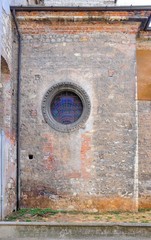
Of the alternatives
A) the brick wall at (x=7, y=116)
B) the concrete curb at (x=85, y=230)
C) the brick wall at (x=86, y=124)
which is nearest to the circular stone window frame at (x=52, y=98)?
the brick wall at (x=86, y=124)

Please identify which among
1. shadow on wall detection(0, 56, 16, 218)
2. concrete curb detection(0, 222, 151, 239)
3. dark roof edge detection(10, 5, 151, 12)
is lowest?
concrete curb detection(0, 222, 151, 239)

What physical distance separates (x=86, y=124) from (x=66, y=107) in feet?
3.03

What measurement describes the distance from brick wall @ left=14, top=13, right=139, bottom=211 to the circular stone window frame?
0.14 meters

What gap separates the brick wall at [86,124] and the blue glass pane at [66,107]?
0.47 m

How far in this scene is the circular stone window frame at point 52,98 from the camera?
421 inches

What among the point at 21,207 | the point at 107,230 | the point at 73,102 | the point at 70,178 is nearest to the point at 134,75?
the point at 73,102

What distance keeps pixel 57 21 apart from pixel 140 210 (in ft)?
21.1

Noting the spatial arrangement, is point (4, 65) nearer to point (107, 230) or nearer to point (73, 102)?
point (73, 102)

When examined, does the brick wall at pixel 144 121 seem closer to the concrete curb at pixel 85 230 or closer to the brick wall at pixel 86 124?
the brick wall at pixel 86 124

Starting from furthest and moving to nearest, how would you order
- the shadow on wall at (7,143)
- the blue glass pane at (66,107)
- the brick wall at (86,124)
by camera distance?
the blue glass pane at (66,107) < the brick wall at (86,124) < the shadow on wall at (7,143)

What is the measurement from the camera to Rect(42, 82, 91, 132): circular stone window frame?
35.1 ft

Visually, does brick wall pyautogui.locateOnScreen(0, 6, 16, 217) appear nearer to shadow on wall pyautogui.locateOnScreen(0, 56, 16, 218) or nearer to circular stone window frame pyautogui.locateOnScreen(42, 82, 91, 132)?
shadow on wall pyautogui.locateOnScreen(0, 56, 16, 218)

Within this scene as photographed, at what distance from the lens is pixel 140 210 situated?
1092cm

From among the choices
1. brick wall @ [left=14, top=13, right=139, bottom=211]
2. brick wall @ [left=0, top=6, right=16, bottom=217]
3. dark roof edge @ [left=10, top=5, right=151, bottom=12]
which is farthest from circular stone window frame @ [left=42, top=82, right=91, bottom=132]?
dark roof edge @ [left=10, top=5, right=151, bottom=12]
